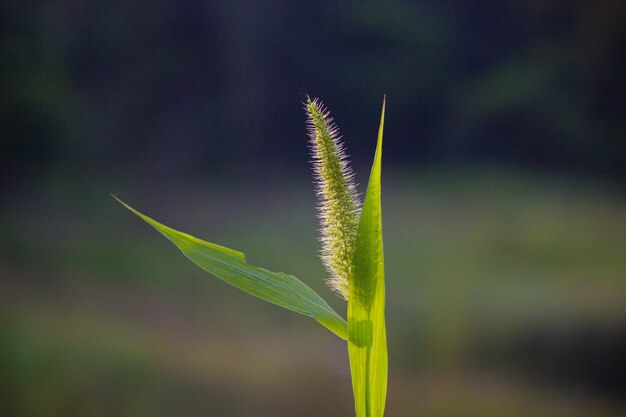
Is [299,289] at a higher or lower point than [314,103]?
lower

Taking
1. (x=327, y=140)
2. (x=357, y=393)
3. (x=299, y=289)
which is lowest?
(x=357, y=393)

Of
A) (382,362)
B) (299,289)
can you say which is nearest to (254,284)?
(299,289)

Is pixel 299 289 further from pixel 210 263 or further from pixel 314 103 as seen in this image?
pixel 314 103
